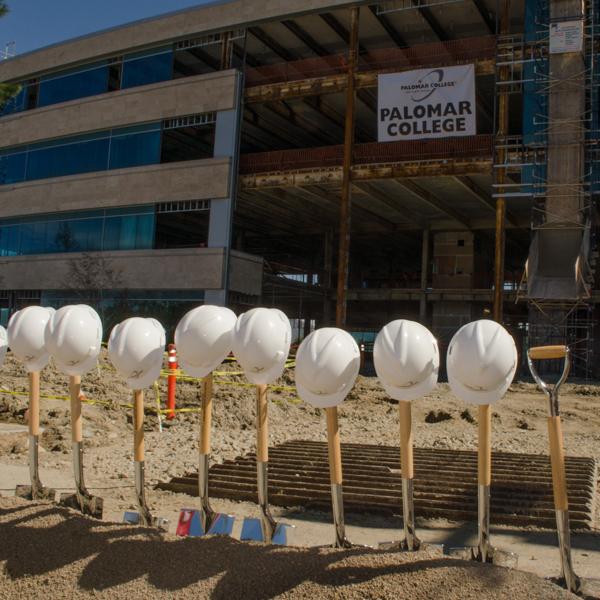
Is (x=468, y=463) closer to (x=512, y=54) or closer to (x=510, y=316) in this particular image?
(x=512, y=54)

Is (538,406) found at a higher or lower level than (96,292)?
lower

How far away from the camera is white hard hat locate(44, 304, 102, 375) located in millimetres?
4945

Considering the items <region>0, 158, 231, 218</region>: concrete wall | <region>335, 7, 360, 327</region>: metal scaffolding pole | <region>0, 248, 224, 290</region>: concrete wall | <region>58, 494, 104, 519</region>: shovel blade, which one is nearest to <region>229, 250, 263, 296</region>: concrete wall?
<region>0, 248, 224, 290</region>: concrete wall

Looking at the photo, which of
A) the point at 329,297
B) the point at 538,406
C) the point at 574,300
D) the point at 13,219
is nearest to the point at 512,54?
the point at 574,300

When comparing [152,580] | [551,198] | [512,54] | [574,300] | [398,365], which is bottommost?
[152,580]

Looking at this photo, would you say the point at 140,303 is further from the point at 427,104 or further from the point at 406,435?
the point at 406,435

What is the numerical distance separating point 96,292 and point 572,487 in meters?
26.0

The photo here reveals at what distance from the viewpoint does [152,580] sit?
13.0 ft

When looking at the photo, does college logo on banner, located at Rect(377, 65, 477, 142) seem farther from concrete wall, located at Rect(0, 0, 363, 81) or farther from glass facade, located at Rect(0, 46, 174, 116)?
glass facade, located at Rect(0, 46, 174, 116)

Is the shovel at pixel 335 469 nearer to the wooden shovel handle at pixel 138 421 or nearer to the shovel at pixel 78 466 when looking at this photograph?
the wooden shovel handle at pixel 138 421

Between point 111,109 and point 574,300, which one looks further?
point 111,109

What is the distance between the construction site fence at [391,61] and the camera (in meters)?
25.0

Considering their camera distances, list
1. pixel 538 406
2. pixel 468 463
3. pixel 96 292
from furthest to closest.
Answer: pixel 96 292 → pixel 538 406 → pixel 468 463

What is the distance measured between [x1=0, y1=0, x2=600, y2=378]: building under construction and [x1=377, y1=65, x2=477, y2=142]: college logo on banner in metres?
0.08
